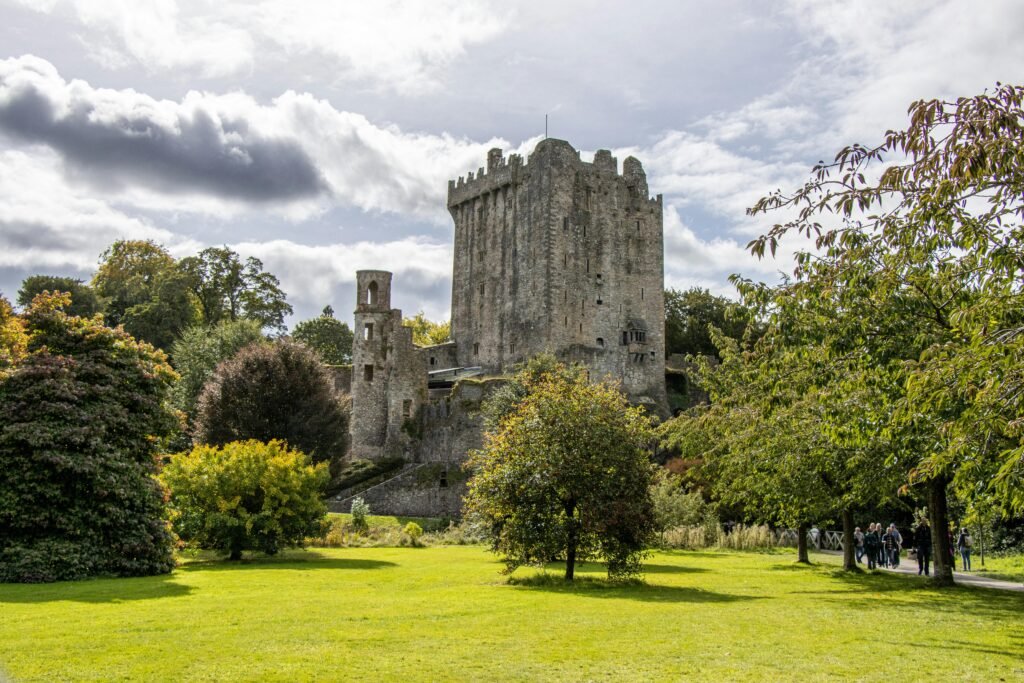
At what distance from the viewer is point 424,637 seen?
41.1 feet

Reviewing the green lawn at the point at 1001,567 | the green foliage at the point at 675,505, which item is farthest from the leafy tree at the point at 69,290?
the green lawn at the point at 1001,567

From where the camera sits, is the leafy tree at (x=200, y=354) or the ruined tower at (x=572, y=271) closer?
the leafy tree at (x=200, y=354)

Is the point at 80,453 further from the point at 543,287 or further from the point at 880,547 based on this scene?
the point at 543,287

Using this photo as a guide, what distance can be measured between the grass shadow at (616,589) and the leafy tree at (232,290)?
58.7 metres

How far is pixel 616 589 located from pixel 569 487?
2.37 meters

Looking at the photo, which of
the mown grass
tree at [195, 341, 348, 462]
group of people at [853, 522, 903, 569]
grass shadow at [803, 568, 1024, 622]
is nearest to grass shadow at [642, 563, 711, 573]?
grass shadow at [803, 568, 1024, 622]

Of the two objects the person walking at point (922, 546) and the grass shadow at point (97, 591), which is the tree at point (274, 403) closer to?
the grass shadow at point (97, 591)

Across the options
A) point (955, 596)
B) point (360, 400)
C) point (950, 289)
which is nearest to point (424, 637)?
point (950, 289)

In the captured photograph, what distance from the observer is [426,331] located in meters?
97.8

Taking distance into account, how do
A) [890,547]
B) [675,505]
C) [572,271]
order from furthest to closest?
1. [572,271]
2. [675,505]
3. [890,547]

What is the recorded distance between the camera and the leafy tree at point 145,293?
223 feet

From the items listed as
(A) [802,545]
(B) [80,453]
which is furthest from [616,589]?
(A) [802,545]

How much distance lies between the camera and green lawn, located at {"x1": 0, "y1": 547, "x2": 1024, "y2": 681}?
10.4 metres

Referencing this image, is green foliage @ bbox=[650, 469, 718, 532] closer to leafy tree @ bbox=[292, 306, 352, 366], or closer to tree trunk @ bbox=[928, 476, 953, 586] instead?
tree trunk @ bbox=[928, 476, 953, 586]
